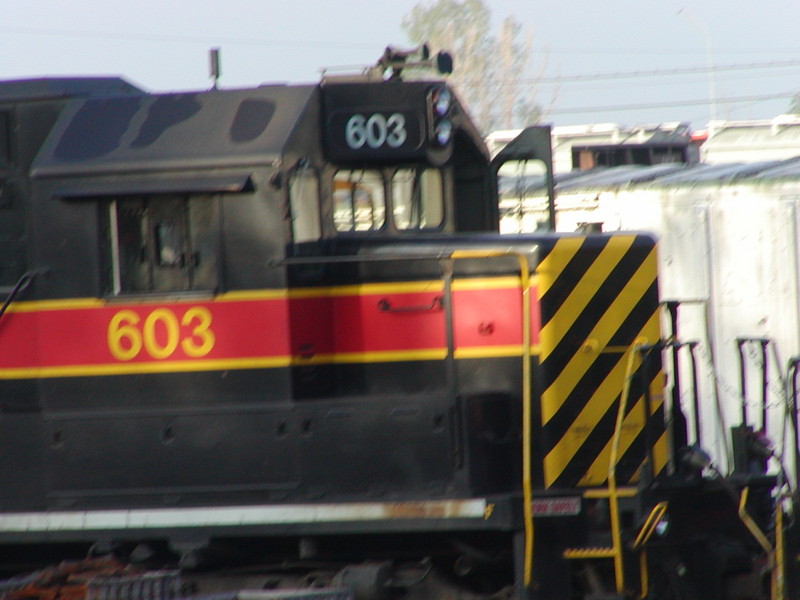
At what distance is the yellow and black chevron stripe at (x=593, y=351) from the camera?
582 cm

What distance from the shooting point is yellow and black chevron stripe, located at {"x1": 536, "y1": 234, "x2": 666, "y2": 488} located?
582cm

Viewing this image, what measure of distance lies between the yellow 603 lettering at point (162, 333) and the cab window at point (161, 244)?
0.12 metres

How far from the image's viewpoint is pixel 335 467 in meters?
5.64

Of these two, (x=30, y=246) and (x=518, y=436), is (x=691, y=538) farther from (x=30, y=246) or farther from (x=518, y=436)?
(x=30, y=246)

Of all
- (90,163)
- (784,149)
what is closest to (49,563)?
(90,163)

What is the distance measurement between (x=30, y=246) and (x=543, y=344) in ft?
8.55

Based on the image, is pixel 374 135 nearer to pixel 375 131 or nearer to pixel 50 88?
pixel 375 131

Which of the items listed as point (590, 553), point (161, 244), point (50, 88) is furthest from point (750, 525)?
point (50, 88)

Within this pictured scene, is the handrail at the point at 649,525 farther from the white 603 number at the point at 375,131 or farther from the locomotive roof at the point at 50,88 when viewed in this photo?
the locomotive roof at the point at 50,88

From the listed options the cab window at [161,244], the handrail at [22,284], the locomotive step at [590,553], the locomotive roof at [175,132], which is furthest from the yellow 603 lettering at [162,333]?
the locomotive step at [590,553]

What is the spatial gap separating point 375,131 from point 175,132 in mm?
1017

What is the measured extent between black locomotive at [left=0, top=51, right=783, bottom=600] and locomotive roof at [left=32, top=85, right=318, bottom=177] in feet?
0.04

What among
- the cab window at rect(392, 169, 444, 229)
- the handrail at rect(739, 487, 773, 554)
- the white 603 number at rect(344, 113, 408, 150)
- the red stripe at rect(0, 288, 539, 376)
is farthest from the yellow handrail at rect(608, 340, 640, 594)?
the white 603 number at rect(344, 113, 408, 150)

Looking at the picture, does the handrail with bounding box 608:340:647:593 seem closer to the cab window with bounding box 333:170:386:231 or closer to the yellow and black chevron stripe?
the yellow and black chevron stripe
